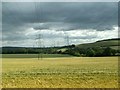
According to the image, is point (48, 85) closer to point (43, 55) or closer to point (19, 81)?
point (19, 81)

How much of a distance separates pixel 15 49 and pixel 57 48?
6519 millimetres

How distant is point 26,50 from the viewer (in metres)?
41.3

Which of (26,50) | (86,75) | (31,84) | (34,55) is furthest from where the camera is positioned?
(34,55)

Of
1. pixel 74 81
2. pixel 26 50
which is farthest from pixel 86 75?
pixel 26 50

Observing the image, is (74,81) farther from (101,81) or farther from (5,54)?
(5,54)

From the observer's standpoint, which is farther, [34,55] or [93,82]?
[34,55]

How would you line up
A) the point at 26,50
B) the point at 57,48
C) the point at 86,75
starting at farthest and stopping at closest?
the point at 57,48 < the point at 26,50 < the point at 86,75

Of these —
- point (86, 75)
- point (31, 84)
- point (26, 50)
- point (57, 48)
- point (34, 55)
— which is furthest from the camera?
point (34, 55)

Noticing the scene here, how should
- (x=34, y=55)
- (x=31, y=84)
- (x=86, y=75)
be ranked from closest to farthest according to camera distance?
(x=31, y=84), (x=86, y=75), (x=34, y=55)

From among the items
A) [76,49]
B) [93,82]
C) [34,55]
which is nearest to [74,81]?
[93,82]

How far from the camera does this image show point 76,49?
44906mm

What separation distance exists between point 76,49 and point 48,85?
2369cm

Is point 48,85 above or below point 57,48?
below

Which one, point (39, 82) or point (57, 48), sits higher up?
point (57, 48)
